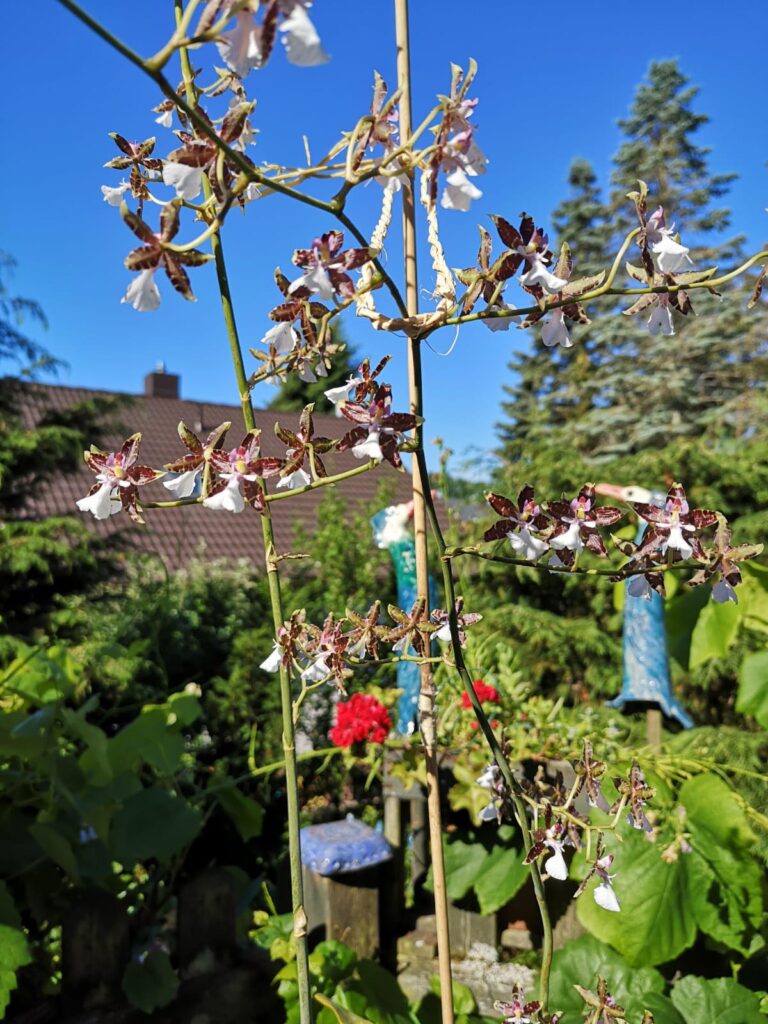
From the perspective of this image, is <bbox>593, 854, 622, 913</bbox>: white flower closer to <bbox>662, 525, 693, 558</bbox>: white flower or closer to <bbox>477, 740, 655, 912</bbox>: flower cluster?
<bbox>477, 740, 655, 912</bbox>: flower cluster

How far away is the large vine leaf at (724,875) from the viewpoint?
1579mm

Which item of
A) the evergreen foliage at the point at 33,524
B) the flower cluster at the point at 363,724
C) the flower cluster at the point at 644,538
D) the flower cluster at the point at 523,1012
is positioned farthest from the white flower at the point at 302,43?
the evergreen foliage at the point at 33,524

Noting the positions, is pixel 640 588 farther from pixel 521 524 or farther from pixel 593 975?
pixel 593 975

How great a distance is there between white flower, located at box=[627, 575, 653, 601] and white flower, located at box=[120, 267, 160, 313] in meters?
0.39

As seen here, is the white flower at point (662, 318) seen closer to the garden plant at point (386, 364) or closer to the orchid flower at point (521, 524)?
the garden plant at point (386, 364)

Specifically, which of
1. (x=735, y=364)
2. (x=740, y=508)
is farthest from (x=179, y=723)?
(x=735, y=364)

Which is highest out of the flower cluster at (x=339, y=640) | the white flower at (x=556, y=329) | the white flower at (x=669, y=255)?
the white flower at (x=669, y=255)

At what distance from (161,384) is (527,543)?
17733 mm

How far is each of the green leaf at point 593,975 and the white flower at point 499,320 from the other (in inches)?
48.8

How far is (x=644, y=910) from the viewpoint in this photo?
1540mm

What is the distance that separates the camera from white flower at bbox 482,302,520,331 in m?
0.59

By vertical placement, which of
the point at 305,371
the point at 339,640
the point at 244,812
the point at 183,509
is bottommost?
the point at 244,812

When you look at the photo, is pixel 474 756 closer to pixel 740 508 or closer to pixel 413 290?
pixel 413 290

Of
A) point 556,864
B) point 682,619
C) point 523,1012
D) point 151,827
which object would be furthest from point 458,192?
point 682,619
